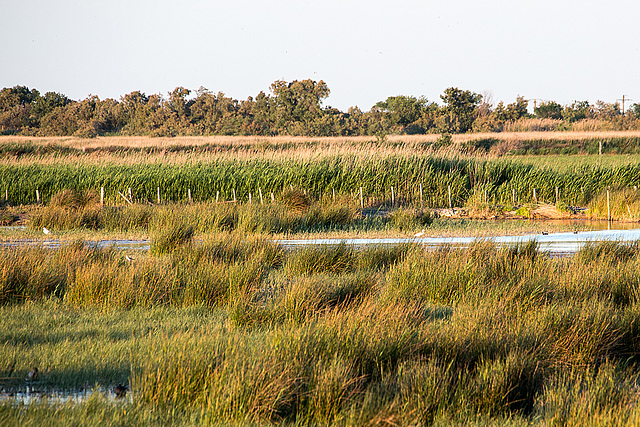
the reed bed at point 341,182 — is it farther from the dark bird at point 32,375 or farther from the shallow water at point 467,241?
the dark bird at point 32,375

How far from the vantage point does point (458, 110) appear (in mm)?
68375

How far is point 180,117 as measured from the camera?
82.3 metres

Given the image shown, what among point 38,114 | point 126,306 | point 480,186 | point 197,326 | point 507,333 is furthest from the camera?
point 38,114

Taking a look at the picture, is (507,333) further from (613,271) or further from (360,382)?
(613,271)

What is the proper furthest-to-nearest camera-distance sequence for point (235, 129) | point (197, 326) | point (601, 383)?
point (235, 129) → point (197, 326) → point (601, 383)

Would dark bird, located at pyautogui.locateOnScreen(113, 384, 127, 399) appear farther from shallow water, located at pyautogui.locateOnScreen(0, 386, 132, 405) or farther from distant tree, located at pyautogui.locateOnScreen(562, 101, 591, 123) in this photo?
distant tree, located at pyautogui.locateOnScreen(562, 101, 591, 123)

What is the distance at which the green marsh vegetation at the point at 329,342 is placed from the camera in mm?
4383

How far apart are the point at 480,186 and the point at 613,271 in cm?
1777

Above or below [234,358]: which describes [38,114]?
above

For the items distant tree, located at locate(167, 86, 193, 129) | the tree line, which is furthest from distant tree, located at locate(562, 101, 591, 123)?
distant tree, located at locate(167, 86, 193, 129)

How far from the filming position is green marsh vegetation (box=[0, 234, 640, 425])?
4383mm

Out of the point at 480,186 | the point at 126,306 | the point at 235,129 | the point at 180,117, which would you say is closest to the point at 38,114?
the point at 180,117

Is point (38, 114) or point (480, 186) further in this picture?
point (38, 114)

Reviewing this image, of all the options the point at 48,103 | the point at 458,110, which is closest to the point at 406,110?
the point at 458,110
